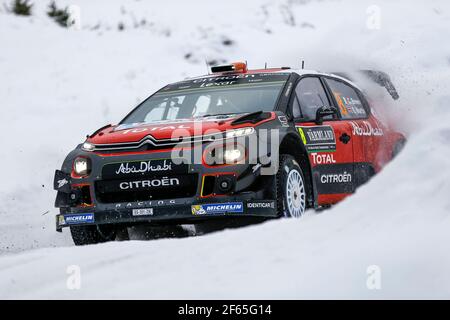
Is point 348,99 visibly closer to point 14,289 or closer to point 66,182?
point 66,182

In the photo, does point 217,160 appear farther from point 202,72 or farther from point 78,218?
point 202,72

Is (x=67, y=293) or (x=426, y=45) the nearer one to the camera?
(x=67, y=293)

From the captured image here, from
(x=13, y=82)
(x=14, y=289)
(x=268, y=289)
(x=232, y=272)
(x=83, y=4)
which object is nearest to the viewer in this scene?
(x=268, y=289)

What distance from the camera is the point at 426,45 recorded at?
2016 cm

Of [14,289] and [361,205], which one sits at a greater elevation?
[361,205]

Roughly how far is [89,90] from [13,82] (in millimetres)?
1281

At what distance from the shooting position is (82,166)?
7895mm

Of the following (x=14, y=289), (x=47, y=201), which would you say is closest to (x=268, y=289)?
(x=14, y=289)

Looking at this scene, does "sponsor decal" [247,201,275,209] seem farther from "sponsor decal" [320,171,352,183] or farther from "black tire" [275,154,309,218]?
"sponsor decal" [320,171,352,183]

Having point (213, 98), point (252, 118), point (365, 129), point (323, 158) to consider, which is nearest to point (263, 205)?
point (252, 118)

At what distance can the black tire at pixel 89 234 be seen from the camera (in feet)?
26.2

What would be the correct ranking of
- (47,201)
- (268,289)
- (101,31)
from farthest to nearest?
(101,31) < (47,201) < (268,289)

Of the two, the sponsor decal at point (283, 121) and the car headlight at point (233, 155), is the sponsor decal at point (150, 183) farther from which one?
the sponsor decal at point (283, 121)

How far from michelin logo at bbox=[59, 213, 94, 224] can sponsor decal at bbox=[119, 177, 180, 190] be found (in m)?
0.37
